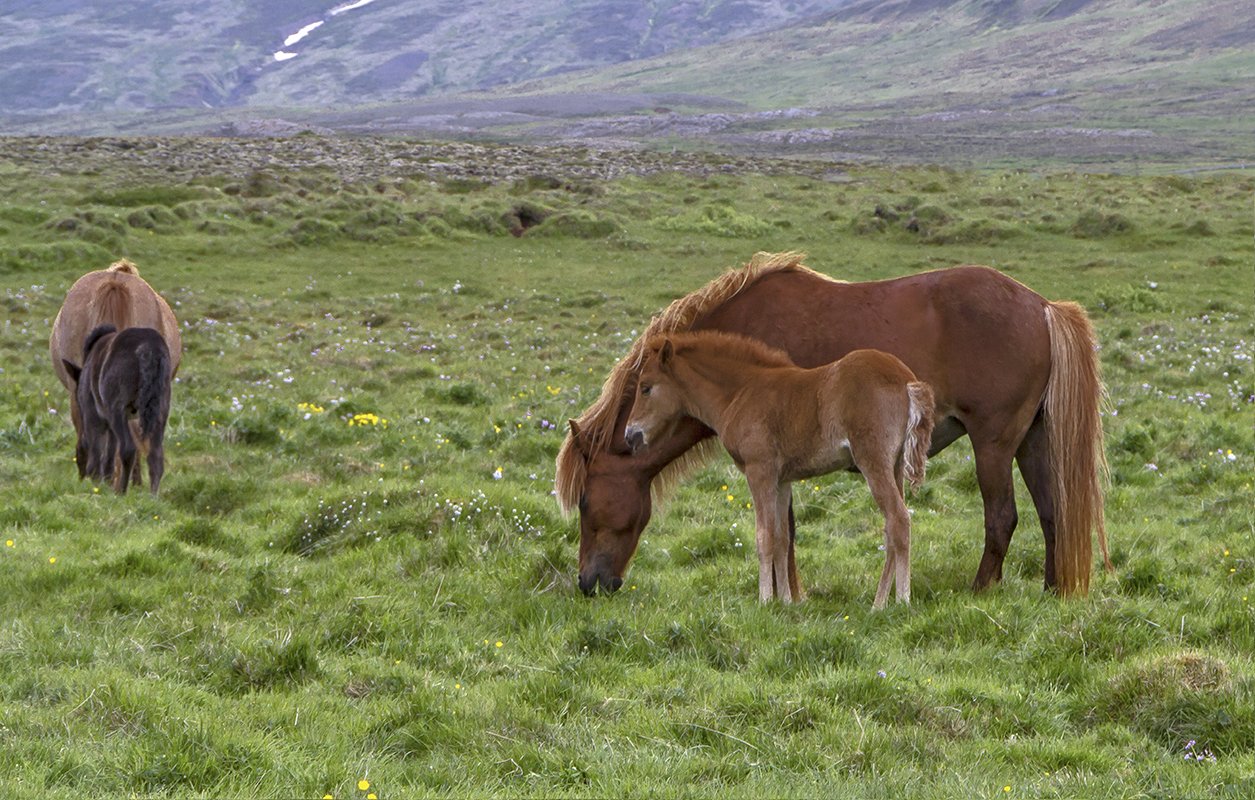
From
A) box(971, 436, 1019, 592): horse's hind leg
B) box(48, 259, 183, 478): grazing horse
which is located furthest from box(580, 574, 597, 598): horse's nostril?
box(48, 259, 183, 478): grazing horse

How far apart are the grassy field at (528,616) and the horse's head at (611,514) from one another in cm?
24

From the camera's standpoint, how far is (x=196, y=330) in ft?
68.7

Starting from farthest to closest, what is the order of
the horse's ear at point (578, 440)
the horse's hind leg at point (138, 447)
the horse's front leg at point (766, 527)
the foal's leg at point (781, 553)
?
1. the horse's hind leg at point (138, 447)
2. the horse's ear at point (578, 440)
3. the foal's leg at point (781, 553)
4. the horse's front leg at point (766, 527)

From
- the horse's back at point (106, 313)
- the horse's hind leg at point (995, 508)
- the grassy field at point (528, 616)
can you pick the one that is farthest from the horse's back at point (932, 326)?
the horse's back at point (106, 313)

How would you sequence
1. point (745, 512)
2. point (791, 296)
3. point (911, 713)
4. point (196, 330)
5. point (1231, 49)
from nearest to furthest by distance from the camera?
point (911, 713), point (791, 296), point (745, 512), point (196, 330), point (1231, 49)

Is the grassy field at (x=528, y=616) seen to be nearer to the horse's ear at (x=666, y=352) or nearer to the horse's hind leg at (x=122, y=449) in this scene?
the horse's hind leg at (x=122, y=449)

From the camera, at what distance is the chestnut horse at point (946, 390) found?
26.1ft

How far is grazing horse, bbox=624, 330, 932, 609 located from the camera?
23.5ft

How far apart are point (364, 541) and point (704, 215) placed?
3057cm

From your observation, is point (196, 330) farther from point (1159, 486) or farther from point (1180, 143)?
point (1180, 143)

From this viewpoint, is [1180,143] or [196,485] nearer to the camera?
[196,485]

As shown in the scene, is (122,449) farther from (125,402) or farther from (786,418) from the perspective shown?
(786,418)

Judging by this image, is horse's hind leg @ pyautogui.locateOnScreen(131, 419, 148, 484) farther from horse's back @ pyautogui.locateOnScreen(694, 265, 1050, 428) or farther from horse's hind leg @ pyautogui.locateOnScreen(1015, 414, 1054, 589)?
horse's hind leg @ pyautogui.locateOnScreen(1015, 414, 1054, 589)

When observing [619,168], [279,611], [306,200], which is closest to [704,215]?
[306,200]
